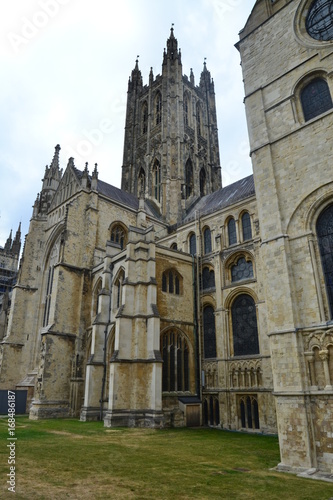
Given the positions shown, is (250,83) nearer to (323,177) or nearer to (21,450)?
(323,177)

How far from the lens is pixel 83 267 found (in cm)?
2834

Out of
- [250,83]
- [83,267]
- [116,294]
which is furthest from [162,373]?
[250,83]

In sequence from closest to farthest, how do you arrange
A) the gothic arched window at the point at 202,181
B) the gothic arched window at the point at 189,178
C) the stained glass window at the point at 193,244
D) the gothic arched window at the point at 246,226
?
the gothic arched window at the point at 246,226, the stained glass window at the point at 193,244, the gothic arched window at the point at 189,178, the gothic arched window at the point at 202,181

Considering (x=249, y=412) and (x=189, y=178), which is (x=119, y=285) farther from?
(x=189, y=178)

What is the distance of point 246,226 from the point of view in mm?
25172

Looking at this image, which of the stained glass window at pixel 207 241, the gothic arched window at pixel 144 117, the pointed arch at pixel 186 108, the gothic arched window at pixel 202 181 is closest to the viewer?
the stained glass window at pixel 207 241

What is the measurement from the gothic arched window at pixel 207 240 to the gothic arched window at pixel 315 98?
15.0m

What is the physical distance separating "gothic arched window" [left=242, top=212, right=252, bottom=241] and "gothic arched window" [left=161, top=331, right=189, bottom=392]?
327 inches

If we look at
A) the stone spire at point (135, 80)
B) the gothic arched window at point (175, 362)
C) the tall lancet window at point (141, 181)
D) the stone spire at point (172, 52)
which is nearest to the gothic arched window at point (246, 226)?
the gothic arched window at point (175, 362)

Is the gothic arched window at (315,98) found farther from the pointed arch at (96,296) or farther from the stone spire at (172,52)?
the stone spire at (172,52)

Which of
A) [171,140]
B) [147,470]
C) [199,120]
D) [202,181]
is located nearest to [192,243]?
[202,181]

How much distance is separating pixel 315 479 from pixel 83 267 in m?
22.5

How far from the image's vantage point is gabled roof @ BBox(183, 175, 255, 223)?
2797 centimetres

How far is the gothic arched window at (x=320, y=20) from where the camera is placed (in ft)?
45.2
